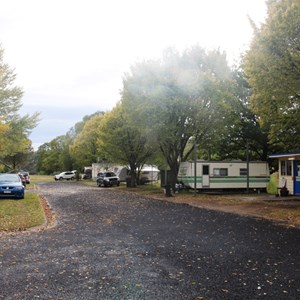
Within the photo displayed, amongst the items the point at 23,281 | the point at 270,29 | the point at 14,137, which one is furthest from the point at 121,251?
the point at 14,137

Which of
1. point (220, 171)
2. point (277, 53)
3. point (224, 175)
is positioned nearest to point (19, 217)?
point (277, 53)

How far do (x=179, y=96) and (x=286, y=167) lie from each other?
8.72 metres

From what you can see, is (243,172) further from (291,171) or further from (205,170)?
(291,171)

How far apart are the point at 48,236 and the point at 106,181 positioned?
31169 mm

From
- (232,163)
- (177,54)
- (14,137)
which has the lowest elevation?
(232,163)

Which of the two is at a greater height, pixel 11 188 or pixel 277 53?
pixel 277 53

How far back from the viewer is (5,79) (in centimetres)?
2595

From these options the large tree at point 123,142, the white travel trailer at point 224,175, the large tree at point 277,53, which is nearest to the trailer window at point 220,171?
the white travel trailer at point 224,175

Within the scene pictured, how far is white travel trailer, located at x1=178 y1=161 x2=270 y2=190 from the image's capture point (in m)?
28.0

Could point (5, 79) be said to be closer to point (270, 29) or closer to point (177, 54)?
point (177, 54)

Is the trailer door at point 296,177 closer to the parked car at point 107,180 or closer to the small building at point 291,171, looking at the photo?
the small building at point 291,171

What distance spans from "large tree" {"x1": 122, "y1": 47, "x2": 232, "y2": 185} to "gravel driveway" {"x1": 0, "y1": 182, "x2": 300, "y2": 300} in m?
15.7

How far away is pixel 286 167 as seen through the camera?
25.0m

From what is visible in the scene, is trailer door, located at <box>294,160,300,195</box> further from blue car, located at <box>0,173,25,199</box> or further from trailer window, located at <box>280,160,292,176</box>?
blue car, located at <box>0,173,25,199</box>
